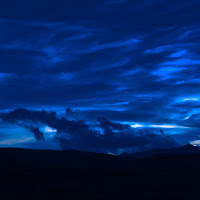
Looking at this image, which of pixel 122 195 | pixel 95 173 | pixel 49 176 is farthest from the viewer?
pixel 95 173

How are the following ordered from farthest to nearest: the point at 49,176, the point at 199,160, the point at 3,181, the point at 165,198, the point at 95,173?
the point at 199,160 → the point at 95,173 → the point at 49,176 → the point at 3,181 → the point at 165,198

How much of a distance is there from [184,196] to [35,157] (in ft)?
460

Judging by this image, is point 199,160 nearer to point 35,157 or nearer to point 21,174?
point 35,157

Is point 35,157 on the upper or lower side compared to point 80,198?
upper

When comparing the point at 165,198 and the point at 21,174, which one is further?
the point at 21,174

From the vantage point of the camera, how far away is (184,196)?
68.8 meters

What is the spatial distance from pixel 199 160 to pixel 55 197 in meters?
145

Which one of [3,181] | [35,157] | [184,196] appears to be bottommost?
[184,196]

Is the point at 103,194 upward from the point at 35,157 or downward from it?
downward

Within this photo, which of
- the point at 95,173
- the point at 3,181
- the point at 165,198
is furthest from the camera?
the point at 95,173

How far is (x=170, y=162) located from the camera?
199 metres

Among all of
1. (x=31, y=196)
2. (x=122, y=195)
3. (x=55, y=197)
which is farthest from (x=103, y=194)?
(x=31, y=196)

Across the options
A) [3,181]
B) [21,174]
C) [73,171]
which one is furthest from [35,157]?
[3,181]

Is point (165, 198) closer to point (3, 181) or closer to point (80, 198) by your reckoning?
point (80, 198)
